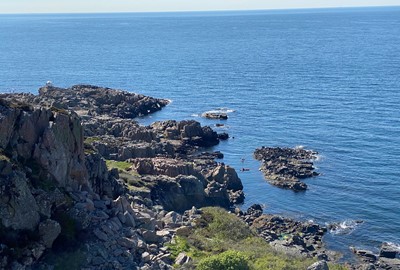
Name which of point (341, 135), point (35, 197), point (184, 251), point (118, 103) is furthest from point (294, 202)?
point (118, 103)

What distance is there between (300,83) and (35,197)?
141m

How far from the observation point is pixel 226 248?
52188mm

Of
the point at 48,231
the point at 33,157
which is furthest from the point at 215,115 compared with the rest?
the point at 48,231

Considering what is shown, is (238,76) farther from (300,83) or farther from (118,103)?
(118,103)

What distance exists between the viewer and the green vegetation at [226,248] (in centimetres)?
4325

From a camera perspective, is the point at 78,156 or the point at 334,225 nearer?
the point at 78,156

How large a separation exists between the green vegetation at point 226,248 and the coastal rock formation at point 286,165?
101ft

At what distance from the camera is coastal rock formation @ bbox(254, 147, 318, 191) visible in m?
96.5

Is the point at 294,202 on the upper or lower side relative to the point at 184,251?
lower

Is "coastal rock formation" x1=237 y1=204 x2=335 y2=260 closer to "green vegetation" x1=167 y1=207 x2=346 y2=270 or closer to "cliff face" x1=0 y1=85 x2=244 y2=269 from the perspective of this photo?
"green vegetation" x1=167 y1=207 x2=346 y2=270

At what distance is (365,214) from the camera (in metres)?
83.2

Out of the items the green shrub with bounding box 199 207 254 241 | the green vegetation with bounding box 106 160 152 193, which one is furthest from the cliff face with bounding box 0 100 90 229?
the green vegetation with bounding box 106 160 152 193

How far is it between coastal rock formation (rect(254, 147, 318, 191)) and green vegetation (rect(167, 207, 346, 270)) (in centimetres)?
3085

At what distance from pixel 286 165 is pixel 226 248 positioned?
53.1 meters
